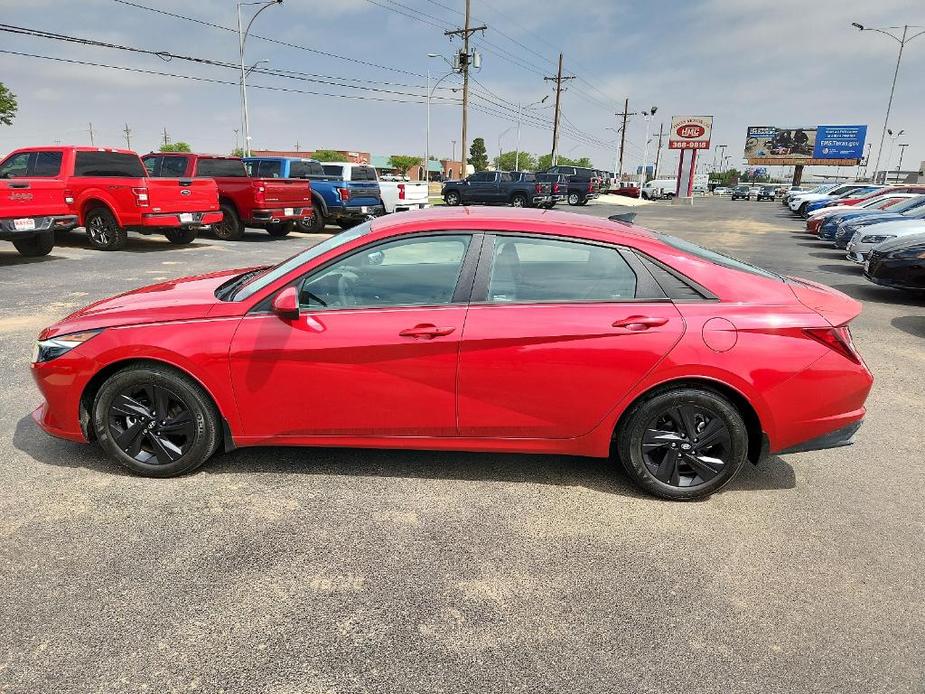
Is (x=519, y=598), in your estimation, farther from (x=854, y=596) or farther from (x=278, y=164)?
(x=278, y=164)

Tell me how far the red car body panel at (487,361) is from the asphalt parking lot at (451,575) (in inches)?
14.1

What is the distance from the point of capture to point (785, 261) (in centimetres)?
1439

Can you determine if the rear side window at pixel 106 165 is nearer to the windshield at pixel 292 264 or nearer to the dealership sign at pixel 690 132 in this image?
the windshield at pixel 292 264

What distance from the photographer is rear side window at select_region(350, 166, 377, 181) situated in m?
17.8

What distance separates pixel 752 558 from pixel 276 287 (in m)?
2.77

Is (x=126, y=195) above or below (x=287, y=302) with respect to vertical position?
above

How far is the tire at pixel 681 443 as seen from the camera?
3223 millimetres

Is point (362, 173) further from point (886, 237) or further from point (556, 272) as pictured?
point (556, 272)

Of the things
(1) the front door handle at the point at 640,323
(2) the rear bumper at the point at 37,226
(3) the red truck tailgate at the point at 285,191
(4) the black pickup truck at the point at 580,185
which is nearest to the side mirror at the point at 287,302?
(1) the front door handle at the point at 640,323

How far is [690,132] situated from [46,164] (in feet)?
176

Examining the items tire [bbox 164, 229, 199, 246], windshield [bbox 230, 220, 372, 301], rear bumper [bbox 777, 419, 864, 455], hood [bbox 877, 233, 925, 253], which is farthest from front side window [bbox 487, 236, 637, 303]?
tire [bbox 164, 229, 199, 246]

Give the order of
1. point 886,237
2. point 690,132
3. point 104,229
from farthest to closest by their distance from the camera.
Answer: point 690,132 → point 104,229 → point 886,237

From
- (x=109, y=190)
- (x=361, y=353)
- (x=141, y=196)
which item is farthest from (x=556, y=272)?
(x=109, y=190)

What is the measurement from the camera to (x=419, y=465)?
373cm
